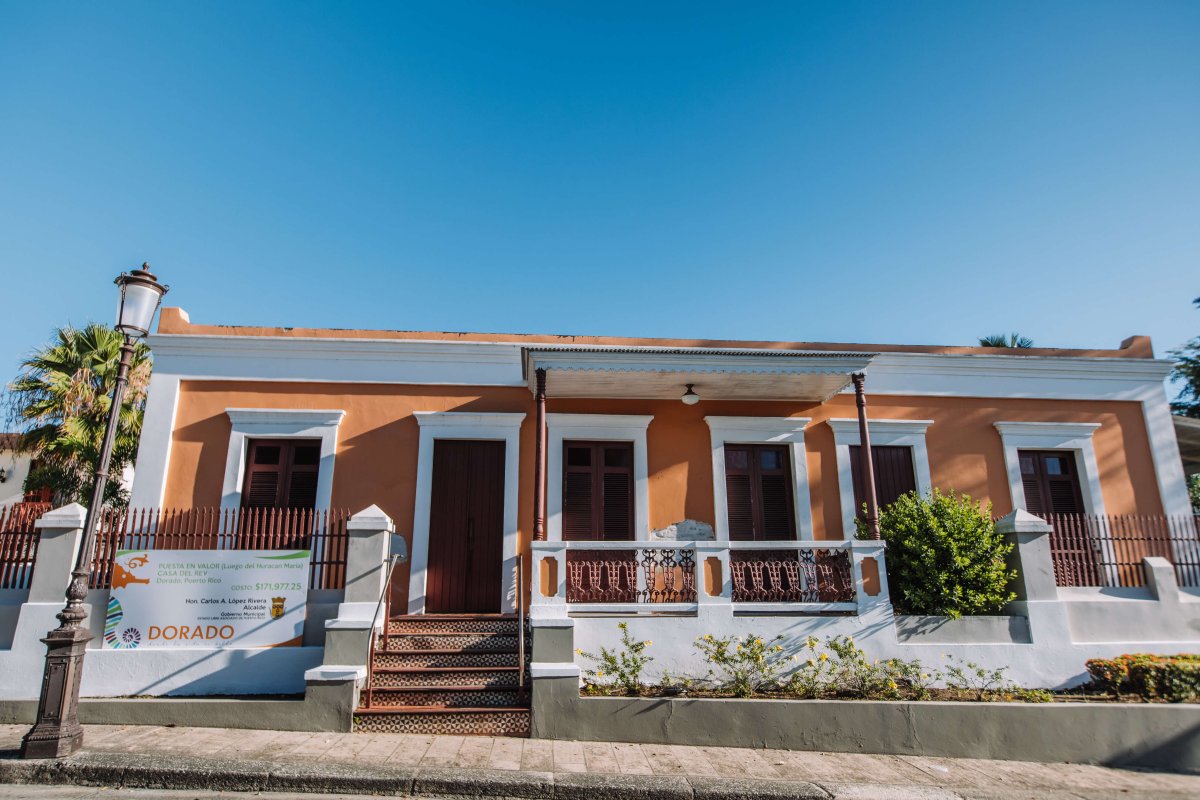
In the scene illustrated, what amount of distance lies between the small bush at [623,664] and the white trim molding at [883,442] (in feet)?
13.8

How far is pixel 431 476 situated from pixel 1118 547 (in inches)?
389

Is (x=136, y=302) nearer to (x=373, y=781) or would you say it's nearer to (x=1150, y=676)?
(x=373, y=781)

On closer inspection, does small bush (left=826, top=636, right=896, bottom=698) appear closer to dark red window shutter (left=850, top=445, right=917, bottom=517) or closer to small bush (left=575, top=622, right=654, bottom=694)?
small bush (left=575, top=622, right=654, bottom=694)

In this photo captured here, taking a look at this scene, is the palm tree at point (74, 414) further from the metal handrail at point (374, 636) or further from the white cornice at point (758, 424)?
the white cornice at point (758, 424)

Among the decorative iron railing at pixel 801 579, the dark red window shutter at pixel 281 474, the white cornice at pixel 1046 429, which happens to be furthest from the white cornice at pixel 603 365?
the decorative iron railing at pixel 801 579

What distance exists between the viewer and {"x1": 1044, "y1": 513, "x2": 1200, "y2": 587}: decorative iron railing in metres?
9.34

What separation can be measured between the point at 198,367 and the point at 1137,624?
13.1 m

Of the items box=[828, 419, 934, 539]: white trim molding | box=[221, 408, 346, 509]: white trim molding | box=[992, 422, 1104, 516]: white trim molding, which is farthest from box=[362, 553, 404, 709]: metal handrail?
box=[992, 422, 1104, 516]: white trim molding

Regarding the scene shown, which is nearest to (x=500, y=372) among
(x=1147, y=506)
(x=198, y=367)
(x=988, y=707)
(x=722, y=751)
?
(x=198, y=367)

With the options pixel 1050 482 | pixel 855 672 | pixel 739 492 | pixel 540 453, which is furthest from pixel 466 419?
pixel 1050 482

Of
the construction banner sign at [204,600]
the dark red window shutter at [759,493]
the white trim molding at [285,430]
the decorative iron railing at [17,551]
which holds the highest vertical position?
the white trim molding at [285,430]

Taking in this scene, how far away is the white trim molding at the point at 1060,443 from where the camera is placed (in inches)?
406

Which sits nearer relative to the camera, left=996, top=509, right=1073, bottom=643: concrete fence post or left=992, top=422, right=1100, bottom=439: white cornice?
left=996, top=509, right=1073, bottom=643: concrete fence post

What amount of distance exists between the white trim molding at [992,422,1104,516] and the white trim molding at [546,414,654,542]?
5.61 metres
